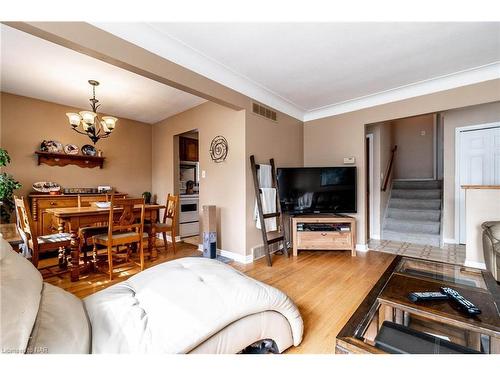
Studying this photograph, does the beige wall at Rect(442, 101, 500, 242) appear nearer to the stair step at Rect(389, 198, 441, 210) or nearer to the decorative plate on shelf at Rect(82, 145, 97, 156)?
the stair step at Rect(389, 198, 441, 210)

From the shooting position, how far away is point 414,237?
13.4ft

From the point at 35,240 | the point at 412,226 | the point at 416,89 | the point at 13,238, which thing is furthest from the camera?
the point at 412,226

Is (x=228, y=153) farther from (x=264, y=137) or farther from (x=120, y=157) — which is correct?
(x=120, y=157)

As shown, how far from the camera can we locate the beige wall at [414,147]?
579 cm

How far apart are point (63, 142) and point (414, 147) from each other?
788 centimetres

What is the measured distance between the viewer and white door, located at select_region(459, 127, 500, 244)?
11.6 feet

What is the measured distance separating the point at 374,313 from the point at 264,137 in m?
2.71

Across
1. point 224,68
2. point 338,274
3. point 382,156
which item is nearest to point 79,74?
point 224,68

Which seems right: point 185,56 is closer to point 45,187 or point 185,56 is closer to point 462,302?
point 462,302

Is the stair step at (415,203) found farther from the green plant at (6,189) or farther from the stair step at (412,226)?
the green plant at (6,189)

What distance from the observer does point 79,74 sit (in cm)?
279

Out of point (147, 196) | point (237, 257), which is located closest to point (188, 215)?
point (147, 196)

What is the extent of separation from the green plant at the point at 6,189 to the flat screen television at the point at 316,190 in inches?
137

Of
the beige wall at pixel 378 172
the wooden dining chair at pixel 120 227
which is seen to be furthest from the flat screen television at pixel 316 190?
the wooden dining chair at pixel 120 227
